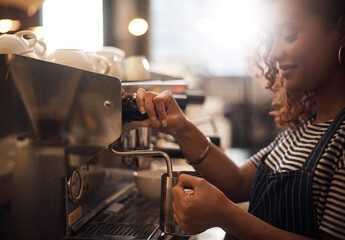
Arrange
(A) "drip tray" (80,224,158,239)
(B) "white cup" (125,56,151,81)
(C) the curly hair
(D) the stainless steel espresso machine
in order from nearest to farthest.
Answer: (D) the stainless steel espresso machine, (A) "drip tray" (80,224,158,239), (C) the curly hair, (B) "white cup" (125,56,151,81)

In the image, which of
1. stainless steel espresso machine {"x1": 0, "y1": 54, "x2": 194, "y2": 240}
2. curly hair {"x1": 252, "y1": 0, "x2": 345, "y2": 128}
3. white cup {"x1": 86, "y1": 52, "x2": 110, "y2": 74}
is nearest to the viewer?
stainless steel espresso machine {"x1": 0, "y1": 54, "x2": 194, "y2": 240}

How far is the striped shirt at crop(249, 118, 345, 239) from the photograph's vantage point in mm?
666

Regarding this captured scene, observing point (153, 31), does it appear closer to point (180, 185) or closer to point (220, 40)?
point (220, 40)

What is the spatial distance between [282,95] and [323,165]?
0.43 meters

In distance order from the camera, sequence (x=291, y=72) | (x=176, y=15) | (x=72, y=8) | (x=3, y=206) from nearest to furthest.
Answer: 1. (x=3, y=206)
2. (x=291, y=72)
3. (x=72, y=8)
4. (x=176, y=15)

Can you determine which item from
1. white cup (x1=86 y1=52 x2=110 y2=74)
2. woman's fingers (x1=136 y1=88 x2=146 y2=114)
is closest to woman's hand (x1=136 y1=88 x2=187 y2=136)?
woman's fingers (x1=136 y1=88 x2=146 y2=114)

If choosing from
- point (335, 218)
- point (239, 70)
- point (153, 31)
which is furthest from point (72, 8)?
point (239, 70)

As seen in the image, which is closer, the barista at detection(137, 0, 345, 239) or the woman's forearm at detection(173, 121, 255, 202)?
the barista at detection(137, 0, 345, 239)

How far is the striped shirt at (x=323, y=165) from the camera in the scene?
666 millimetres

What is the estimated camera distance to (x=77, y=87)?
657mm

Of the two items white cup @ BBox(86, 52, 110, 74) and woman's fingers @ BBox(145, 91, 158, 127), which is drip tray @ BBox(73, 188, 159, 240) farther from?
white cup @ BBox(86, 52, 110, 74)

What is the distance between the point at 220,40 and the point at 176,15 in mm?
776

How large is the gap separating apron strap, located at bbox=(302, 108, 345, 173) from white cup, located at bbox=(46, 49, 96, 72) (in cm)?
52

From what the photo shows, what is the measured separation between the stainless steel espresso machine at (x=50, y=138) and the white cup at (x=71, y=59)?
10 cm
